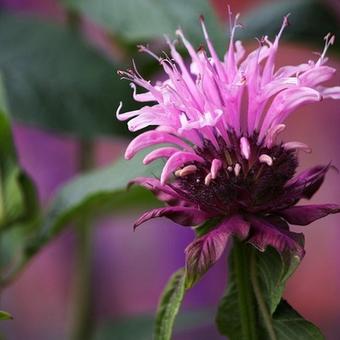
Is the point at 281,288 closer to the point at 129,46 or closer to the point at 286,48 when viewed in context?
the point at 129,46

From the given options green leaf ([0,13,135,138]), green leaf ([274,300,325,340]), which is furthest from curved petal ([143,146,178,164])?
green leaf ([0,13,135,138])

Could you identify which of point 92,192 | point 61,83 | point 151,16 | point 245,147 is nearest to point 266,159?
point 245,147

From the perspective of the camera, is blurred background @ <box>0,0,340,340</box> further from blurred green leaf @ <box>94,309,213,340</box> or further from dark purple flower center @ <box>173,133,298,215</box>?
dark purple flower center @ <box>173,133,298,215</box>

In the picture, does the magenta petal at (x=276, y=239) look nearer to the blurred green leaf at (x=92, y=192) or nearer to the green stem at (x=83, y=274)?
the blurred green leaf at (x=92, y=192)

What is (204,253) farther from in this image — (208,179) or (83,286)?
(83,286)

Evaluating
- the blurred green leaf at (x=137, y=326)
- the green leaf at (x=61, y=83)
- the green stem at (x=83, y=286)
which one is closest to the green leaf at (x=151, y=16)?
the green leaf at (x=61, y=83)

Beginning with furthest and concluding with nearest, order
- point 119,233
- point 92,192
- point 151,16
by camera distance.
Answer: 1. point 119,233
2. point 151,16
3. point 92,192
